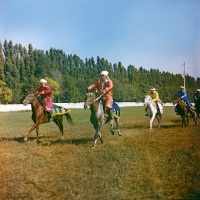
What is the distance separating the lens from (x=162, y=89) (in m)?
70.6

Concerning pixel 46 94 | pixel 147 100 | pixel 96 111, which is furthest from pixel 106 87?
pixel 147 100

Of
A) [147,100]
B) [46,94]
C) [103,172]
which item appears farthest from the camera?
[147,100]

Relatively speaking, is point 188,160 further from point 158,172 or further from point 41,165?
point 41,165

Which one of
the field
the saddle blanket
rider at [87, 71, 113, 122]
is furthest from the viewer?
the saddle blanket

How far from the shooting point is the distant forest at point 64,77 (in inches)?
1660

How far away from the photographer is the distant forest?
4216cm

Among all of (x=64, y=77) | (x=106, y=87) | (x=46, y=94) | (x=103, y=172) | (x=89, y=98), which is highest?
(x=64, y=77)

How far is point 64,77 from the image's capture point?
2108 inches

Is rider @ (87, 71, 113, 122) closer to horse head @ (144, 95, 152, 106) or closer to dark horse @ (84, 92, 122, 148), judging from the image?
dark horse @ (84, 92, 122, 148)

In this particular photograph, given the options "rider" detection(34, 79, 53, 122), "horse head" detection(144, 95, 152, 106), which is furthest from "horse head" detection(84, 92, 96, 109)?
"horse head" detection(144, 95, 152, 106)

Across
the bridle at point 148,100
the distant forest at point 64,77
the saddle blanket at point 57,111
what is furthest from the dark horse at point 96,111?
the distant forest at point 64,77

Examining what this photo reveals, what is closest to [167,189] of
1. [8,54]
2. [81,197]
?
[81,197]

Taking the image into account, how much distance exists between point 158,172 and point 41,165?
292cm

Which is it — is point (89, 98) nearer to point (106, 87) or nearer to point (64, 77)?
point (106, 87)
